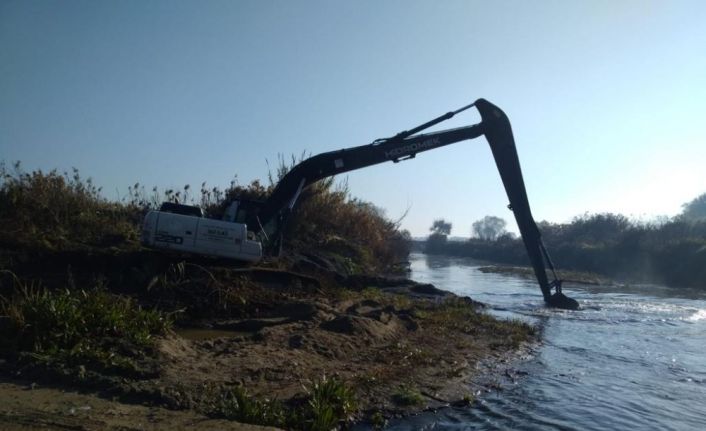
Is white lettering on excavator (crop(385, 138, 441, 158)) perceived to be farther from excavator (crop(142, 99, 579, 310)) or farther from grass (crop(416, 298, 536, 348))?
grass (crop(416, 298, 536, 348))

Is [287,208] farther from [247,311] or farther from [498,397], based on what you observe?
[498,397]

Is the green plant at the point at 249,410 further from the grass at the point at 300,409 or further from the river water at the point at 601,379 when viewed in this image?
the river water at the point at 601,379

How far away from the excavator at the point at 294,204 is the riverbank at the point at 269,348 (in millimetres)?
615

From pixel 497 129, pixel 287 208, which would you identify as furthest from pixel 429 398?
pixel 497 129

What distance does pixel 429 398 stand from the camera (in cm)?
599

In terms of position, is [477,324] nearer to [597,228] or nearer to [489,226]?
[597,228]

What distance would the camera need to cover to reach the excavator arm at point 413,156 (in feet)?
44.4

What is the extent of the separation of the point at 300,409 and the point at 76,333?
2991mm

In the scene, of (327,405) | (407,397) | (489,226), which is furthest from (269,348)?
(489,226)

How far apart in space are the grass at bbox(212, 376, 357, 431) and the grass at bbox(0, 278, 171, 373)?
1.32m

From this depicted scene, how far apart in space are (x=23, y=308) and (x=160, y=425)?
322cm

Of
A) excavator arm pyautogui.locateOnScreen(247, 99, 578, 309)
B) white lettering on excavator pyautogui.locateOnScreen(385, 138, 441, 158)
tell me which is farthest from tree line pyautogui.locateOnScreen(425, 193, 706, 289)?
white lettering on excavator pyautogui.locateOnScreen(385, 138, 441, 158)

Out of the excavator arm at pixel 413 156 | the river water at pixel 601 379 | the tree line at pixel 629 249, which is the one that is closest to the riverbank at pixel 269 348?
the river water at pixel 601 379

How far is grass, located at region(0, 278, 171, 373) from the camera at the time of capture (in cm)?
562
